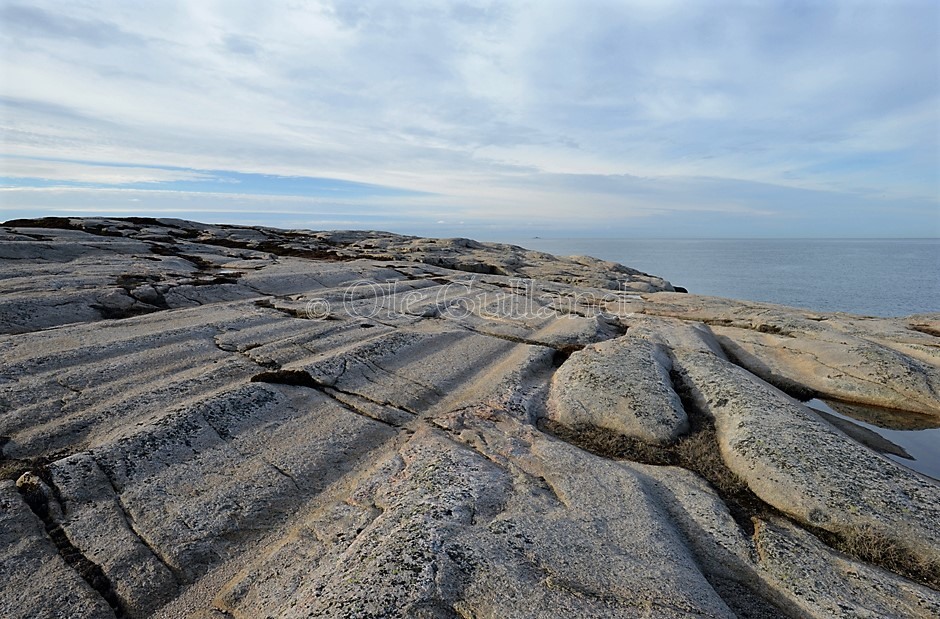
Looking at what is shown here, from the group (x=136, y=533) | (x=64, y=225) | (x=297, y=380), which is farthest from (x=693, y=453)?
(x=64, y=225)

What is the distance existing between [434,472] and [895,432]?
11.2 metres

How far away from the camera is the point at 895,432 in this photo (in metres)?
10.8

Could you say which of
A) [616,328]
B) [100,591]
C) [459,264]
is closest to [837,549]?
[100,591]

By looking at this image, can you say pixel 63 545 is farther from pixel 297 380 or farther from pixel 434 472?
pixel 297 380

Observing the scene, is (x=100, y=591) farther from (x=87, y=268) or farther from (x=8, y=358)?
(x=87, y=268)

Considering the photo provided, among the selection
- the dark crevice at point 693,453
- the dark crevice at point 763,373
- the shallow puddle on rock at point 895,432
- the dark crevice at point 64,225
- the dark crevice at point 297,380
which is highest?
the dark crevice at point 64,225

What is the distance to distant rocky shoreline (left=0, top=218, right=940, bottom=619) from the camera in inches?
193

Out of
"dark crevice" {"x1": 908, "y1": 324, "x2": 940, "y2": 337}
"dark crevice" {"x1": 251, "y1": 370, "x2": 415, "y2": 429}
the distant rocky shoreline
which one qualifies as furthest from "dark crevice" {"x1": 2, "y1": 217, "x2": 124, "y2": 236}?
"dark crevice" {"x1": 908, "y1": 324, "x2": 940, "y2": 337}

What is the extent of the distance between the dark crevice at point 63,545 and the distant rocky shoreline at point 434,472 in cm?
3

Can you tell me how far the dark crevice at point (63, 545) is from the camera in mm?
4801

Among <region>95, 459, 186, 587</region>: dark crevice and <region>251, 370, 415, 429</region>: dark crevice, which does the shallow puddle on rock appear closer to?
<region>251, 370, 415, 429</region>: dark crevice

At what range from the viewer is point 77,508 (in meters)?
5.84

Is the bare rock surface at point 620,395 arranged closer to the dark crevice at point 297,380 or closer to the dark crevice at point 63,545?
the dark crevice at point 297,380

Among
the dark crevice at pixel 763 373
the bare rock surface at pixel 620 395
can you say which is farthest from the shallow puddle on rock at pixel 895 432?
the bare rock surface at pixel 620 395
